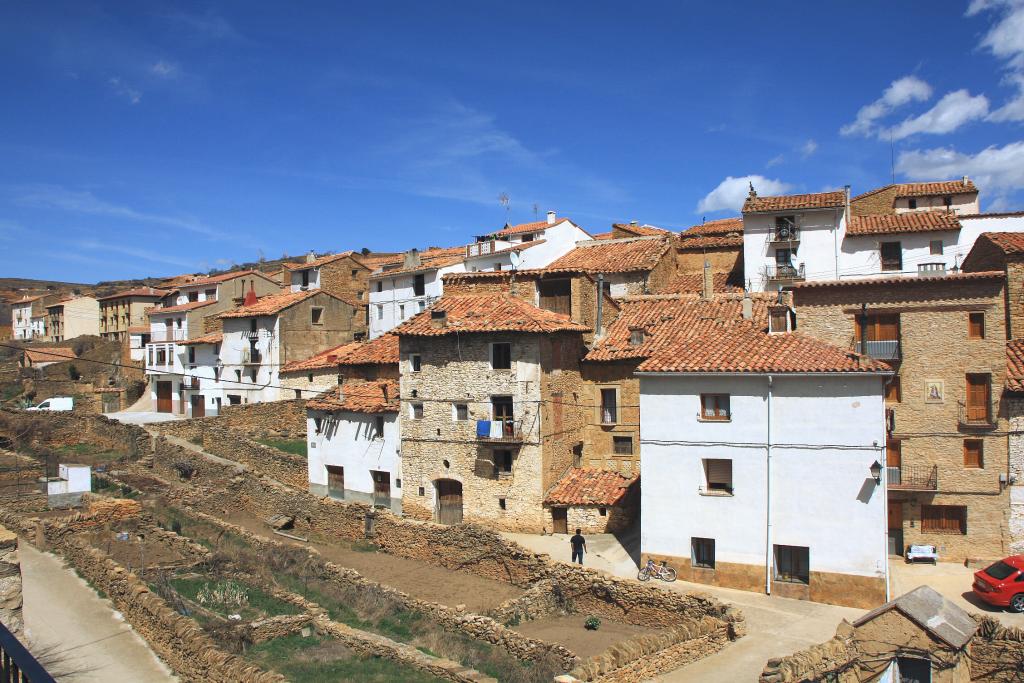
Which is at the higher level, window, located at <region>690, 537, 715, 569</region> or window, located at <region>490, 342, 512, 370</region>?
window, located at <region>490, 342, 512, 370</region>

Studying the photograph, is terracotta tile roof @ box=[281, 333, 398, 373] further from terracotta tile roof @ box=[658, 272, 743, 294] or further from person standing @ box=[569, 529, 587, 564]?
terracotta tile roof @ box=[658, 272, 743, 294]

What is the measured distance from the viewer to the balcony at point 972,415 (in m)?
24.4

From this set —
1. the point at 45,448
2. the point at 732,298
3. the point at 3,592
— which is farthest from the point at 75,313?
the point at 3,592

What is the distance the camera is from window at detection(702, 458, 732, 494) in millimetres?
23641

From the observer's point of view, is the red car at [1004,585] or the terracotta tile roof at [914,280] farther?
the terracotta tile roof at [914,280]

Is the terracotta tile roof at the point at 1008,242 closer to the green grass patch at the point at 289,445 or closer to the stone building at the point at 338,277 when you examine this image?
the green grass patch at the point at 289,445

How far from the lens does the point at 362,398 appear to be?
115ft

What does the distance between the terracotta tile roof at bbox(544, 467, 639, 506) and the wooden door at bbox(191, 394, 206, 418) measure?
3186cm

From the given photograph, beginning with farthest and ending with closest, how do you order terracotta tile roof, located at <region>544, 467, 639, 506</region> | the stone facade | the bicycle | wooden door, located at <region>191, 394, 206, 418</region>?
wooden door, located at <region>191, 394, 206, 418</region>, the stone facade, terracotta tile roof, located at <region>544, 467, 639, 506</region>, the bicycle

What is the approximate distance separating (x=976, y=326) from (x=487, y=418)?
17015mm

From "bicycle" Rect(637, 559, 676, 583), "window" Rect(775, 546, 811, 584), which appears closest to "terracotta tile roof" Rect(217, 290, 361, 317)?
"bicycle" Rect(637, 559, 676, 583)

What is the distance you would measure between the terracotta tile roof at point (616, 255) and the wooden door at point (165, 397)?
1154 inches

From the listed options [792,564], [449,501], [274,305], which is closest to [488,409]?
[449,501]

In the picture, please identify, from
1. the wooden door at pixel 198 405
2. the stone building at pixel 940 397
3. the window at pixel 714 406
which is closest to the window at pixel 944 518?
the stone building at pixel 940 397
